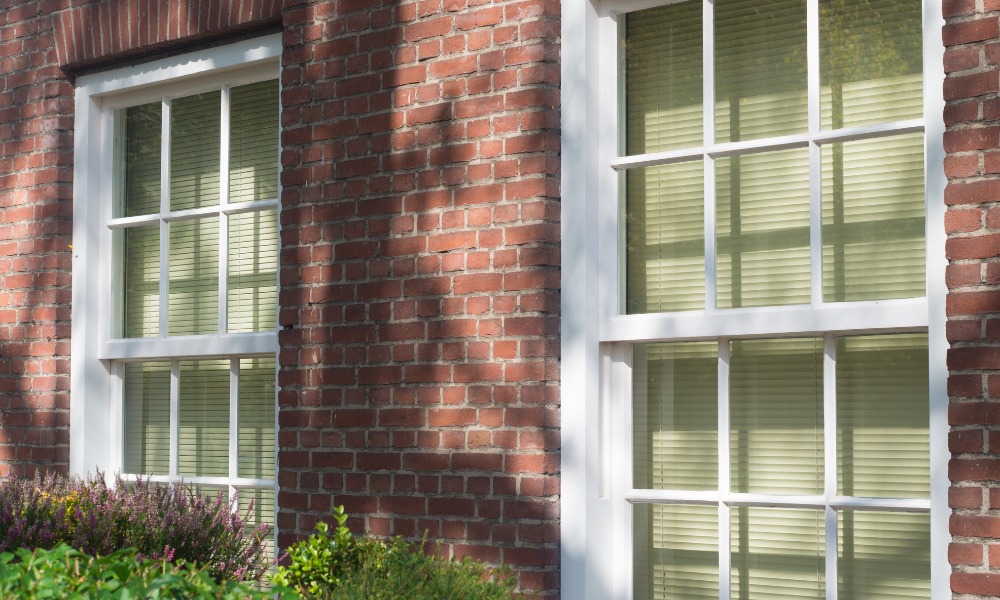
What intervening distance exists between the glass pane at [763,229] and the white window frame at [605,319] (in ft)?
0.16

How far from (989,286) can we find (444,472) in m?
2.07

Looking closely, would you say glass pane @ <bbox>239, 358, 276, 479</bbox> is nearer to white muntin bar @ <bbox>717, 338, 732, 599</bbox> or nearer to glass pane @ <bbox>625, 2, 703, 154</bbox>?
glass pane @ <bbox>625, 2, 703, 154</bbox>

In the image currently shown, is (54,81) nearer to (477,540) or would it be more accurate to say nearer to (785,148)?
(477,540)

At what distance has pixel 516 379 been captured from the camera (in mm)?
4543

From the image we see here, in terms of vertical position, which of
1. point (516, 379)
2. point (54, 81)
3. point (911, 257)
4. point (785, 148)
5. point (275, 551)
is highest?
point (54, 81)

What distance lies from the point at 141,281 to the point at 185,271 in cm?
32

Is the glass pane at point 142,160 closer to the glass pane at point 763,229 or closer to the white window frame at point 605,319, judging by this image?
the white window frame at point 605,319

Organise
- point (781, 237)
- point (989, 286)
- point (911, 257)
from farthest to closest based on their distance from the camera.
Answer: point (781, 237) → point (911, 257) → point (989, 286)

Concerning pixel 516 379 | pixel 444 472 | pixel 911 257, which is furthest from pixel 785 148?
pixel 444 472

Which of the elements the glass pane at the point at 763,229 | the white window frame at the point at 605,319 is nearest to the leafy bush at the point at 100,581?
the white window frame at the point at 605,319

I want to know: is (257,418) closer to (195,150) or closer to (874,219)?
(195,150)

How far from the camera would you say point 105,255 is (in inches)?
243

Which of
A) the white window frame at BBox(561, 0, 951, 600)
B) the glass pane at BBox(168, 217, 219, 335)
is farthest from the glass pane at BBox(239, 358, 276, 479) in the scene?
the white window frame at BBox(561, 0, 951, 600)

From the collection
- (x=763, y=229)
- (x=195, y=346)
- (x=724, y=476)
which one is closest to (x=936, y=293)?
(x=763, y=229)
